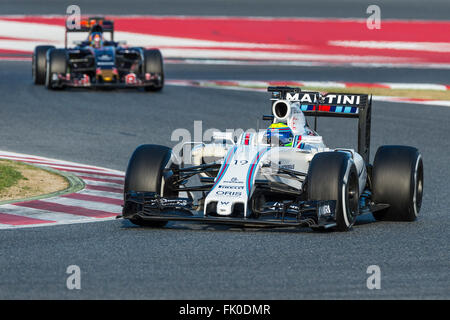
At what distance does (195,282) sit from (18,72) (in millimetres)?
19292

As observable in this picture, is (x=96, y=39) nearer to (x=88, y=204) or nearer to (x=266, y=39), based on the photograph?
(x=266, y=39)

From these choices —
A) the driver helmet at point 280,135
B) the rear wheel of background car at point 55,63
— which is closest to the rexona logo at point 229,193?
the driver helmet at point 280,135

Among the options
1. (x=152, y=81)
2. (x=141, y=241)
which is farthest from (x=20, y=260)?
(x=152, y=81)

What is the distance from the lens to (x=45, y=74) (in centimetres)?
2300

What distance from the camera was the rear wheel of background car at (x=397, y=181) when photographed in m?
10.1

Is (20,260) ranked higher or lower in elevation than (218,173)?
lower

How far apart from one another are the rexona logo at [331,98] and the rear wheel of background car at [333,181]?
61.5 inches

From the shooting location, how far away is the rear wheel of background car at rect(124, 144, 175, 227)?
9.69 metres

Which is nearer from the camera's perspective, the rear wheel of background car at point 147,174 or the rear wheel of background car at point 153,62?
the rear wheel of background car at point 147,174

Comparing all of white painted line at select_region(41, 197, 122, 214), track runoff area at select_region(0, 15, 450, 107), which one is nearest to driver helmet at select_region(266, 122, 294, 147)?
white painted line at select_region(41, 197, 122, 214)

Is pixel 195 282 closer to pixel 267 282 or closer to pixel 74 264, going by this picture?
pixel 267 282

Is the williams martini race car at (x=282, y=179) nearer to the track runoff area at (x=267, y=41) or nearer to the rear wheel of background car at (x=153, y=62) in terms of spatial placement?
the rear wheel of background car at (x=153, y=62)

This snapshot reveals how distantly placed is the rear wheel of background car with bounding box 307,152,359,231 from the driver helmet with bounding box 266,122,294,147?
34.1 inches
